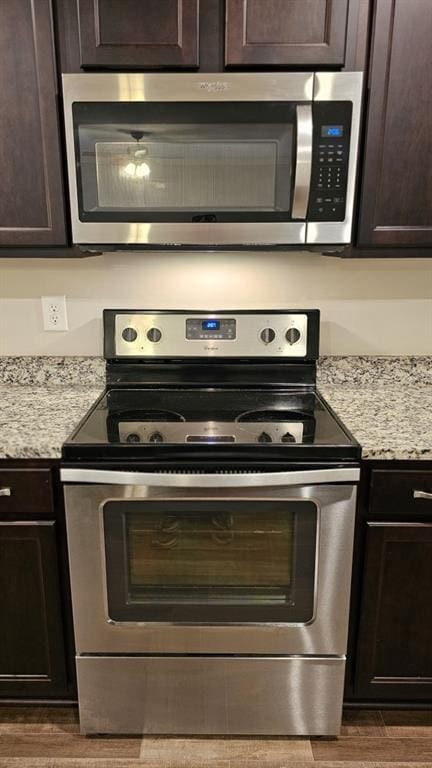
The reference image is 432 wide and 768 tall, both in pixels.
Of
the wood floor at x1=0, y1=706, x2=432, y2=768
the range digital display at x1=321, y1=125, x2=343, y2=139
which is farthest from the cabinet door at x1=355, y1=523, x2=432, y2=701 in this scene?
the range digital display at x1=321, y1=125, x2=343, y2=139

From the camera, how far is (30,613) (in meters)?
1.50

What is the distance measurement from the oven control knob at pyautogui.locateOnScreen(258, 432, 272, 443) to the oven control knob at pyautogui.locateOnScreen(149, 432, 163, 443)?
0.26 m

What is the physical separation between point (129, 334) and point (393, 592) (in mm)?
1142

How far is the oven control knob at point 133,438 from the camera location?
140 centimetres

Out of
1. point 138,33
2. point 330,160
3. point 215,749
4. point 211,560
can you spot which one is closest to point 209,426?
point 211,560

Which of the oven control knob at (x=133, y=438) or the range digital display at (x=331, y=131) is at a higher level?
the range digital display at (x=331, y=131)

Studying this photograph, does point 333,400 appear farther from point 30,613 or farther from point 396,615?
point 30,613

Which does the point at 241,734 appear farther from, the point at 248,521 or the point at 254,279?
the point at 254,279

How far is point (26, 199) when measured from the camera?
152 cm

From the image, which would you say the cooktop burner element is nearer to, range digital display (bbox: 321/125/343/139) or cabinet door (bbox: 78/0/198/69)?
range digital display (bbox: 321/125/343/139)

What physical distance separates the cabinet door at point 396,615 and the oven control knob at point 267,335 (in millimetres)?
717

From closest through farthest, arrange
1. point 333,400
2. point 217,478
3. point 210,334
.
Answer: point 217,478 < point 333,400 < point 210,334

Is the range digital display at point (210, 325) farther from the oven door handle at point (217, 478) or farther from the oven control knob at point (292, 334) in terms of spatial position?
the oven door handle at point (217, 478)

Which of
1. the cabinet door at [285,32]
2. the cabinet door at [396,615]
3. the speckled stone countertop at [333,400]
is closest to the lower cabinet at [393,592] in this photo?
the cabinet door at [396,615]
